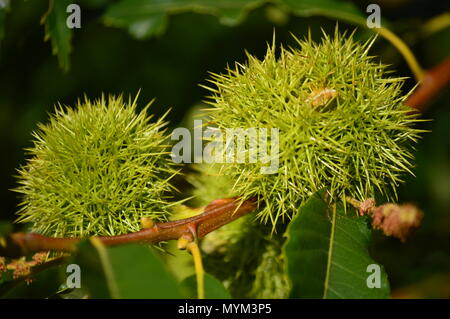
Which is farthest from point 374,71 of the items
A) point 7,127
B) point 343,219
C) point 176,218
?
point 7,127

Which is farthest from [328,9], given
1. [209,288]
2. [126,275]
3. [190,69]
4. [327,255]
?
[126,275]

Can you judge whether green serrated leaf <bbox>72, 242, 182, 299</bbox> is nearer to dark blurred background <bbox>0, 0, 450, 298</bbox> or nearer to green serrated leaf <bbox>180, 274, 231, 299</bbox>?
green serrated leaf <bbox>180, 274, 231, 299</bbox>

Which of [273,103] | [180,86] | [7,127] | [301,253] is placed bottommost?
[301,253]

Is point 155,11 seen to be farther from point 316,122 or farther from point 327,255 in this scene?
point 327,255

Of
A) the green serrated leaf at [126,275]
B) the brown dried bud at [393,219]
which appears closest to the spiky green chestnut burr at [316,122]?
the brown dried bud at [393,219]

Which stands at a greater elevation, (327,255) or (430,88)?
(430,88)

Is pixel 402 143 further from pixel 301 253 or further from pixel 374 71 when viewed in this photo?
pixel 301 253

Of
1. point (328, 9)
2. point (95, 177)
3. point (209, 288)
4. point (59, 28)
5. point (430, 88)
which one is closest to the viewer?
point (209, 288)

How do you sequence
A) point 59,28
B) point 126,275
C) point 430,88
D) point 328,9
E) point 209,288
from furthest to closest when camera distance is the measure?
point 328,9 → point 430,88 → point 59,28 → point 209,288 → point 126,275
